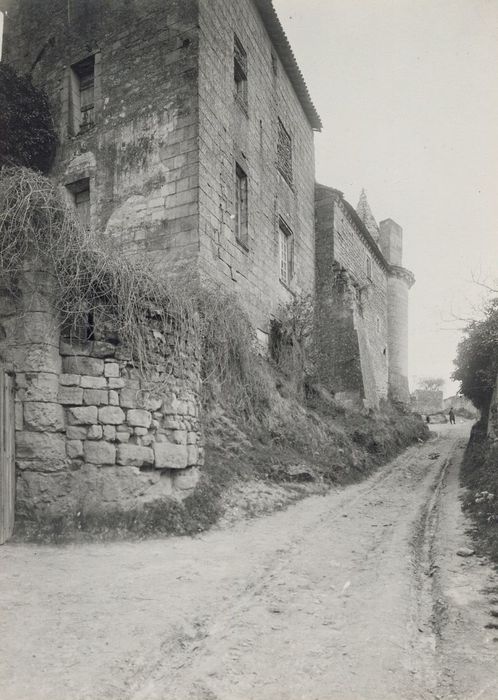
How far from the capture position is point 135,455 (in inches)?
234

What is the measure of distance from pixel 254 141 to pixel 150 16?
3501mm

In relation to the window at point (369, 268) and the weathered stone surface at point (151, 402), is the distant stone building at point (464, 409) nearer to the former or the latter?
the window at point (369, 268)

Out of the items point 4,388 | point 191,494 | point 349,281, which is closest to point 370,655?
point 191,494

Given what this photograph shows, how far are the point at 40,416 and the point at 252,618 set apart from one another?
3181 millimetres

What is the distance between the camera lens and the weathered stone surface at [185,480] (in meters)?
6.45

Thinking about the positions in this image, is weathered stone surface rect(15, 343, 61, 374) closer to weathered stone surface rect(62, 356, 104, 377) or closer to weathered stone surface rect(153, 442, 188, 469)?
weathered stone surface rect(62, 356, 104, 377)

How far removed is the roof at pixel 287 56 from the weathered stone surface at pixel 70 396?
1183 cm

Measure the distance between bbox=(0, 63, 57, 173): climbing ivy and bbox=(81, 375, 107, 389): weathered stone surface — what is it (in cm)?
756

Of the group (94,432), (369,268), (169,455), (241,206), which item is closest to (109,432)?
(94,432)

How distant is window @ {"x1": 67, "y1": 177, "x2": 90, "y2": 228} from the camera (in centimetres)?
1120

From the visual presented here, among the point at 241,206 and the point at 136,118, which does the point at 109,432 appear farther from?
the point at 241,206

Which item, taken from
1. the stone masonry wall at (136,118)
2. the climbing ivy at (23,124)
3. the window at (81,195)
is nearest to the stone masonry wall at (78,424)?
the stone masonry wall at (136,118)

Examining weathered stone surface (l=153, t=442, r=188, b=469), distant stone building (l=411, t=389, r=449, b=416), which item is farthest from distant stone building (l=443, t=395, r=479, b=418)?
weathered stone surface (l=153, t=442, r=188, b=469)

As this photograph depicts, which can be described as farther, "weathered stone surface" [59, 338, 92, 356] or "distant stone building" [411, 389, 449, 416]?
"distant stone building" [411, 389, 449, 416]
